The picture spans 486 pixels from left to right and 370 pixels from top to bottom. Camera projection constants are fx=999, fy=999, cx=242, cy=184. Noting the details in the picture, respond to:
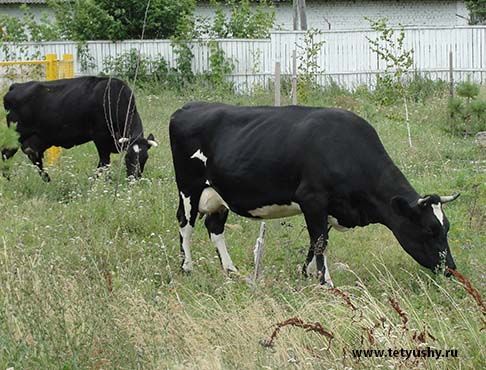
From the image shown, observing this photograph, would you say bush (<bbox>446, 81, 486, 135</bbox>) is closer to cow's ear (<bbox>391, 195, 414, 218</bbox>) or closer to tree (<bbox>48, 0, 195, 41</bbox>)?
cow's ear (<bbox>391, 195, 414, 218</bbox>)

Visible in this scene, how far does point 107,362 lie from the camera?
6109 millimetres

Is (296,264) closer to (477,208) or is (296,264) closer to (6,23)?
(477,208)

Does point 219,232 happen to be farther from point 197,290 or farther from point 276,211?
point 197,290

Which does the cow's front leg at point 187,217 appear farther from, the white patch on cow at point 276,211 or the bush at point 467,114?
the bush at point 467,114

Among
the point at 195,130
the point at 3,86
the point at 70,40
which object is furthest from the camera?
the point at 70,40

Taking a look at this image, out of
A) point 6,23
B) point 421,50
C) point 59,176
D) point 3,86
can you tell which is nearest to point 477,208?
point 59,176

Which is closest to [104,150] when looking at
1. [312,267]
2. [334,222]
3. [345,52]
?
[334,222]

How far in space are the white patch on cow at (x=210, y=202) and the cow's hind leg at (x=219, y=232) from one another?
52 mm

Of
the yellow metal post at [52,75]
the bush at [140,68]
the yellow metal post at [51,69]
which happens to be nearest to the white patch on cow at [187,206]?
the yellow metal post at [52,75]

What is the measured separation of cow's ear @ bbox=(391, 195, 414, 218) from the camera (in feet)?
28.9

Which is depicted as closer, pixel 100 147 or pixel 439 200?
pixel 439 200

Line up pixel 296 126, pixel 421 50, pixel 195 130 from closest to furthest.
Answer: pixel 296 126 < pixel 195 130 < pixel 421 50

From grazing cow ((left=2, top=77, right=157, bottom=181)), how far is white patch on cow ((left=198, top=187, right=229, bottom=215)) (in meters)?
4.56

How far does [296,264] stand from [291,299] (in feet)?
6.59
